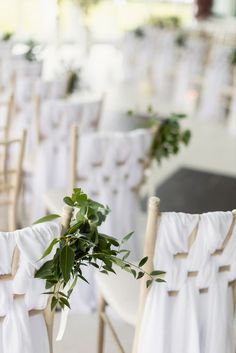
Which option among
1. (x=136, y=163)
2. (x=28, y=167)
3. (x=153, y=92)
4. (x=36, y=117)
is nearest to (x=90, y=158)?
(x=136, y=163)

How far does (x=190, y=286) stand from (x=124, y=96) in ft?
18.9

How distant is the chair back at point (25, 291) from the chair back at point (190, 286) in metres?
0.35

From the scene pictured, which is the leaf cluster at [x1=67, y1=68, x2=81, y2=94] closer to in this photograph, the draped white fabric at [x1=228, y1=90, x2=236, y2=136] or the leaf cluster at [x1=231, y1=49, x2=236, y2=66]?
the draped white fabric at [x1=228, y1=90, x2=236, y2=136]

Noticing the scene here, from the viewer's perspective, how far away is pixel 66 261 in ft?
5.37

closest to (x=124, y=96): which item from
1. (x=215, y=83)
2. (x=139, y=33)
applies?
(x=139, y=33)

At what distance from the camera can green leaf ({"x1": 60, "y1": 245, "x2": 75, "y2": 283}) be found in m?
1.62

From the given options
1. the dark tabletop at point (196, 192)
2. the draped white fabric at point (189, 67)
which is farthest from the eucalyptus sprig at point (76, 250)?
the draped white fabric at point (189, 67)

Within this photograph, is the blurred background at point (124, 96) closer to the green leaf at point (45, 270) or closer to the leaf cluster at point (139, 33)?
the leaf cluster at point (139, 33)

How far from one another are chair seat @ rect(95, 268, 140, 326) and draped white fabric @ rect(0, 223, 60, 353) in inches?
15.7

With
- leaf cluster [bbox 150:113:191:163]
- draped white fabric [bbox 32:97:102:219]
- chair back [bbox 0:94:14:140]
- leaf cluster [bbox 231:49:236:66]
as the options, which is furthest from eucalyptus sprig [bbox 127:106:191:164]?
leaf cluster [bbox 231:49:236:66]

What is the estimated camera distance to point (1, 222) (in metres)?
3.68

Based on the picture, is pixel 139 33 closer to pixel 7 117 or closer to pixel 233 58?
pixel 233 58

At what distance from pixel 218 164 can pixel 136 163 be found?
2.53m

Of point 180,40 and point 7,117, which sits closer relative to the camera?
point 7,117
